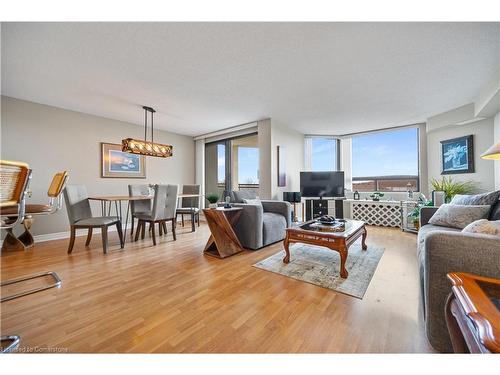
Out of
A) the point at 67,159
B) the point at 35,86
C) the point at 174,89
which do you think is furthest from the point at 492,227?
the point at 67,159

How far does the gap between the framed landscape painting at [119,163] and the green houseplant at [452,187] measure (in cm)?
613

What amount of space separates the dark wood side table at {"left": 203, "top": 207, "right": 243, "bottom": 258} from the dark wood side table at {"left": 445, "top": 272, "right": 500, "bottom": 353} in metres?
2.14

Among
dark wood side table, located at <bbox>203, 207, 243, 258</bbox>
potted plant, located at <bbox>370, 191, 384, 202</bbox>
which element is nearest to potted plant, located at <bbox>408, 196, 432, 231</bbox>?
potted plant, located at <bbox>370, 191, 384, 202</bbox>

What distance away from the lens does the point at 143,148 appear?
3.36m

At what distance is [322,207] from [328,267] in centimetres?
289

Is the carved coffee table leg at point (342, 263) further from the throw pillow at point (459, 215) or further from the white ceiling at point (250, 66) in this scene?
the white ceiling at point (250, 66)

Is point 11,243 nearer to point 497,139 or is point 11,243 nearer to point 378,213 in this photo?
point 378,213

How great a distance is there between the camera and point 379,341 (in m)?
1.17

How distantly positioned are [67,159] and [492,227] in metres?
5.45

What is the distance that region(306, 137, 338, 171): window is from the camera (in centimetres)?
561

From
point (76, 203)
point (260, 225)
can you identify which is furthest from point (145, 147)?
point (260, 225)

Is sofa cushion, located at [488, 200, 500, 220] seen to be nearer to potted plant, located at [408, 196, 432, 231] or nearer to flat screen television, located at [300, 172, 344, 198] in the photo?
potted plant, located at [408, 196, 432, 231]

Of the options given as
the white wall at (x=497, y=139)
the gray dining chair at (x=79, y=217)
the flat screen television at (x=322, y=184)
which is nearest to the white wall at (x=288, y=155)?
the flat screen television at (x=322, y=184)

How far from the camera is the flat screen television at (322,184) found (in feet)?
15.1
